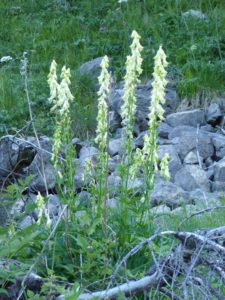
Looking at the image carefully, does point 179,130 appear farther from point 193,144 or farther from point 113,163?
point 113,163

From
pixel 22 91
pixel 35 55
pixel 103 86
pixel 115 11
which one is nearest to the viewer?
pixel 103 86

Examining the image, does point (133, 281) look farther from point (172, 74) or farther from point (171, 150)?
point (172, 74)

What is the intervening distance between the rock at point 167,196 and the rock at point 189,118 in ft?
10.0

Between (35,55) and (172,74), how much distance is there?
2370 millimetres

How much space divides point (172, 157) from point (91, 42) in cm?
421

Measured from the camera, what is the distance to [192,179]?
9.81 m

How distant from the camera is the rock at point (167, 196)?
8.38 m

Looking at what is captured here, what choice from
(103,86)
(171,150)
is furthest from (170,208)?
(103,86)

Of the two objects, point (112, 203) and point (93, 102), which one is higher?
point (93, 102)

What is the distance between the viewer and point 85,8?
15680 mm

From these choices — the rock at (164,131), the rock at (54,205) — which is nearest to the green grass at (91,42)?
the rock at (164,131)

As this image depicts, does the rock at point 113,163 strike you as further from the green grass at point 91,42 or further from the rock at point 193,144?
the green grass at point 91,42

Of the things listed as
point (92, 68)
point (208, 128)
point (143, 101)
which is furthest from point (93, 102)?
point (208, 128)

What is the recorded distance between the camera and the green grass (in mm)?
12117
